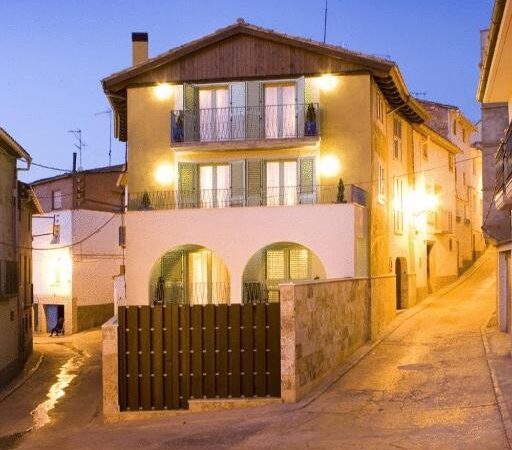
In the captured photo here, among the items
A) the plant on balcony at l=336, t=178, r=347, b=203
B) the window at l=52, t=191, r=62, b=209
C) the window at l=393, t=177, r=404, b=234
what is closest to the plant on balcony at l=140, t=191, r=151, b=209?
the plant on balcony at l=336, t=178, r=347, b=203

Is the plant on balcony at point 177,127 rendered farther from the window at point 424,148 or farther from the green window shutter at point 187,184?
the window at point 424,148

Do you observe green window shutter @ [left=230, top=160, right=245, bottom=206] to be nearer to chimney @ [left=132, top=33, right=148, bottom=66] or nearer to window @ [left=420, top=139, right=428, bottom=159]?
chimney @ [left=132, top=33, right=148, bottom=66]

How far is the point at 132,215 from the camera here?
26.9 meters

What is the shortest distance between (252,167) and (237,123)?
5.52 feet

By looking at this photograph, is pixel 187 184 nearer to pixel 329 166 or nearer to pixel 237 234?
pixel 237 234

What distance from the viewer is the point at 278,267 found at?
91.6 ft

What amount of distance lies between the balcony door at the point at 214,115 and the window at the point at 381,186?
5931 millimetres

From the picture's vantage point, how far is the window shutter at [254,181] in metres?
27.8

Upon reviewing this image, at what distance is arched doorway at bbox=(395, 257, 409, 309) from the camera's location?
111ft

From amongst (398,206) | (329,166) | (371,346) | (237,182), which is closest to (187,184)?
(237,182)

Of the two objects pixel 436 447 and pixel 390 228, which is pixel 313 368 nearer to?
pixel 436 447

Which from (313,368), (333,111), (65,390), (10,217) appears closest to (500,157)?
(313,368)

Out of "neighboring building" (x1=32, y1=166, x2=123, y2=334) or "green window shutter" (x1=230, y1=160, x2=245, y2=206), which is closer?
"green window shutter" (x1=230, y1=160, x2=245, y2=206)

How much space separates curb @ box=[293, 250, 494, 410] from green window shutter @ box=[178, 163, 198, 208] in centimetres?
837
